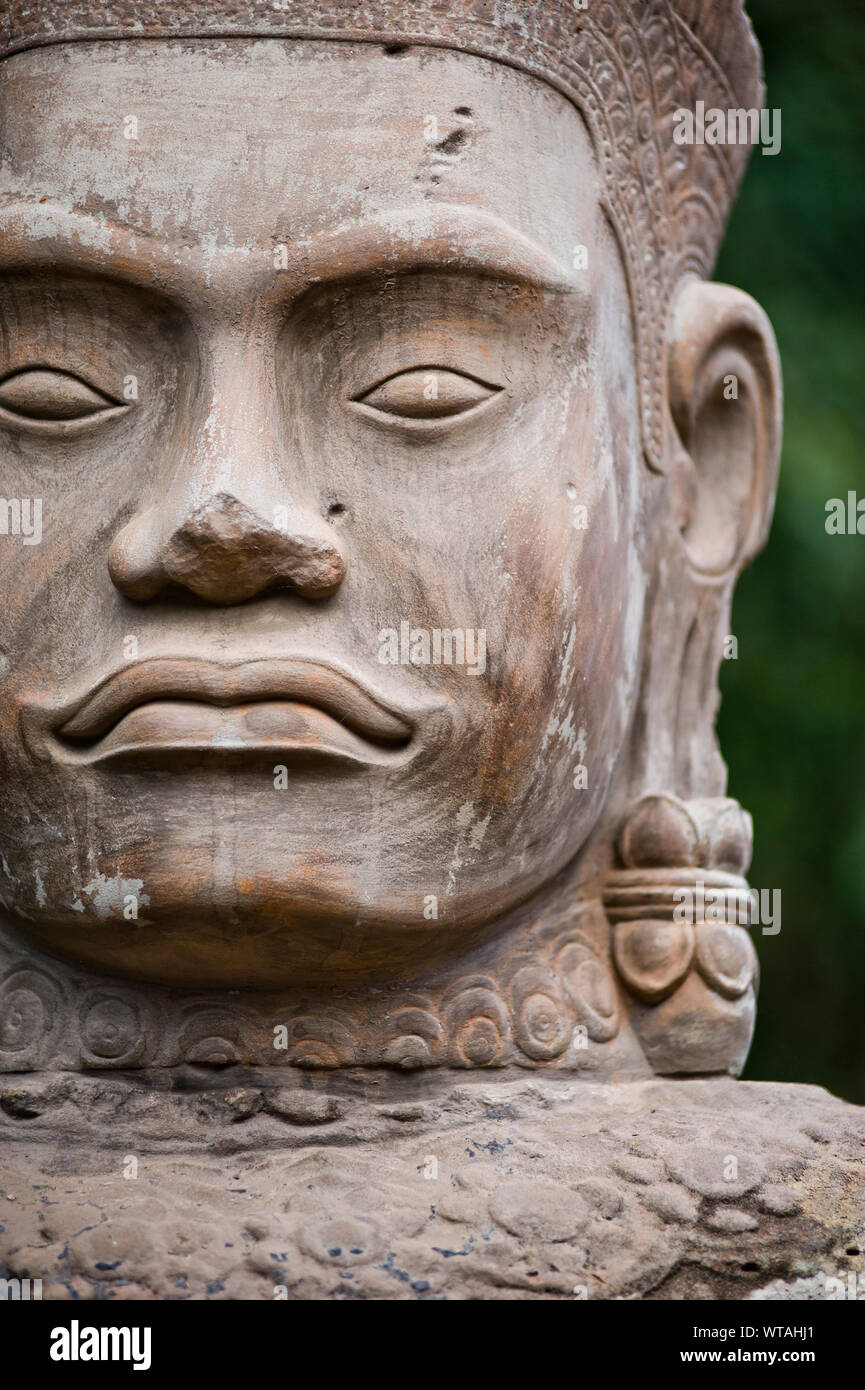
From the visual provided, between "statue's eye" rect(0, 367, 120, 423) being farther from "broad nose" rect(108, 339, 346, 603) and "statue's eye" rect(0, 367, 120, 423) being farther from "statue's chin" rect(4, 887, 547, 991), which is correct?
"statue's chin" rect(4, 887, 547, 991)

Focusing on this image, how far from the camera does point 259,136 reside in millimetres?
3691

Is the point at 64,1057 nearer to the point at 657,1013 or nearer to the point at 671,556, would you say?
the point at 657,1013

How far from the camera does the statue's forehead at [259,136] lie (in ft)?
12.0

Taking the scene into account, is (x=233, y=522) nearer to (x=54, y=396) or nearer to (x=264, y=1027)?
(x=54, y=396)

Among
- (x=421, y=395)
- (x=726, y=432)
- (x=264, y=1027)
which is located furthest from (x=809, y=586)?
(x=264, y=1027)

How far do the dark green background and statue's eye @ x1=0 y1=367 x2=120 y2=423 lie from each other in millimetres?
3291

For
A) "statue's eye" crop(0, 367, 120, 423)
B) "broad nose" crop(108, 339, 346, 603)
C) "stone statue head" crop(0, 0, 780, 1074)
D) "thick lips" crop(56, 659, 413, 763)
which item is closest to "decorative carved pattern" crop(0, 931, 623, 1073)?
"stone statue head" crop(0, 0, 780, 1074)

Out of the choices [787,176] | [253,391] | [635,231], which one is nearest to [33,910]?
[253,391]

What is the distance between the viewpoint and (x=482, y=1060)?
12.6 ft

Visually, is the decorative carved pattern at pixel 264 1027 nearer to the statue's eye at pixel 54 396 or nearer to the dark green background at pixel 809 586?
the statue's eye at pixel 54 396

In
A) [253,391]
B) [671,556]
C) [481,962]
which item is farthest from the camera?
[671,556]

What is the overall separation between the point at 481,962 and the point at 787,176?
3851 millimetres

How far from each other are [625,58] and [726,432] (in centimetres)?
86

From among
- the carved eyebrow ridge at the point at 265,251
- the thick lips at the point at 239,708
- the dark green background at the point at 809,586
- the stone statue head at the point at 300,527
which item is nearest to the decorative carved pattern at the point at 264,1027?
the stone statue head at the point at 300,527
